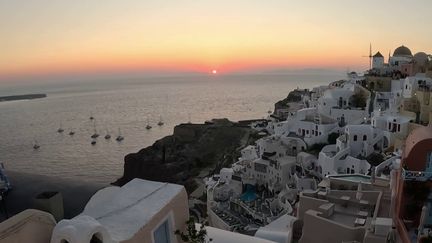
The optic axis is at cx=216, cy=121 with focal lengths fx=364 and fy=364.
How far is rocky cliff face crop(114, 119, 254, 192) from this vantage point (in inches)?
1820

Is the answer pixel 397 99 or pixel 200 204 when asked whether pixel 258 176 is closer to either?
pixel 200 204

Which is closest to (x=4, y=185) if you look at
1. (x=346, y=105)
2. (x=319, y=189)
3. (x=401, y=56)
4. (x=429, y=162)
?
(x=429, y=162)

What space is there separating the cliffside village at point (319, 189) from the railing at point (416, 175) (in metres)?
0.02

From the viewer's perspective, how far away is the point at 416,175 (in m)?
8.34

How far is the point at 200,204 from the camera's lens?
29.9 m

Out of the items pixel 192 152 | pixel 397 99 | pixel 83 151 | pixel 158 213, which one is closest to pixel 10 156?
pixel 83 151

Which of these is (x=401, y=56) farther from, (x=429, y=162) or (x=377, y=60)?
(x=429, y=162)

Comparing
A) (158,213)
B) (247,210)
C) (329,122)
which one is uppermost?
(158,213)

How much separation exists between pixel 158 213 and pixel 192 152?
4642 cm

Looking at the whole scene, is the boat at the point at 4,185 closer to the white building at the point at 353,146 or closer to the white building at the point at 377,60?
the white building at the point at 353,146

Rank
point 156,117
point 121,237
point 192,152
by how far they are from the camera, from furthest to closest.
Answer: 1. point 156,117
2. point 192,152
3. point 121,237

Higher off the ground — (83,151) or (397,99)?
(397,99)

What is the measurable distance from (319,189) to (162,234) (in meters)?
8.42

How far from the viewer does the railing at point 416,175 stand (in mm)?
8281
